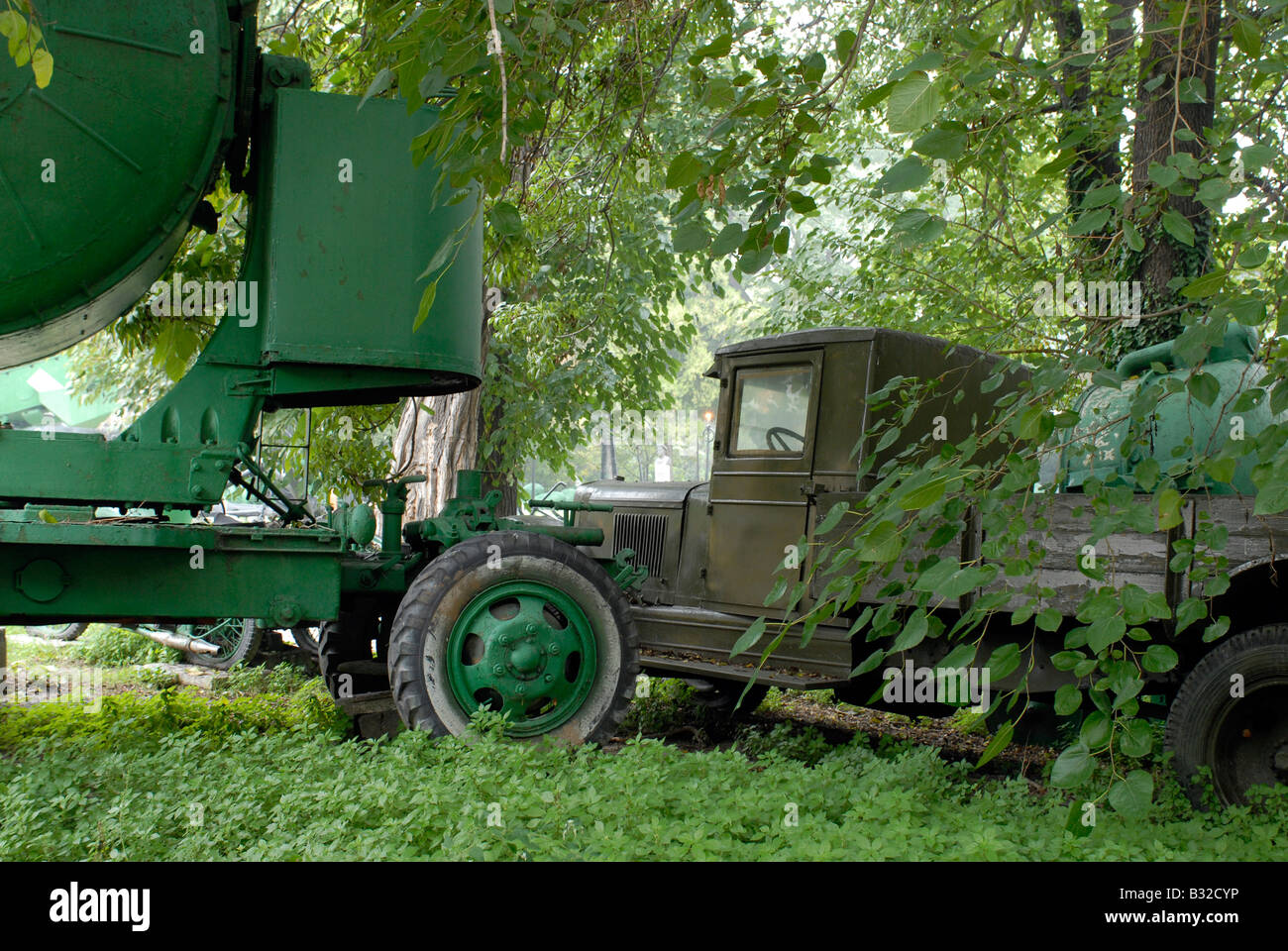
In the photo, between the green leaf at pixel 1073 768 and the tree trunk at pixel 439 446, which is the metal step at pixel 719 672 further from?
the green leaf at pixel 1073 768

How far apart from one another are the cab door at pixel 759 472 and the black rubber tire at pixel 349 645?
2.16 metres

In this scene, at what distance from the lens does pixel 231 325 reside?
4492mm

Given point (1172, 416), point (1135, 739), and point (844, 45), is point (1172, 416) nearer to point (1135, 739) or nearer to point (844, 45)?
point (844, 45)

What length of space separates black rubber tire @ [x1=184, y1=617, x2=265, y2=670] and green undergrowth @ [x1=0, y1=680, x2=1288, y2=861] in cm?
400

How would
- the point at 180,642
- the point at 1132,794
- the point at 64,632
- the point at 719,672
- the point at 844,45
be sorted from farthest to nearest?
the point at 64,632
the point at 180,642
the point at 719,672
the point at 844,45
the point at 1132,794

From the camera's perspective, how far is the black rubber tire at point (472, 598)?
4430mm

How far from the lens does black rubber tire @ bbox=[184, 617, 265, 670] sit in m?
8.64

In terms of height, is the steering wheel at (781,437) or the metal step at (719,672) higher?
the steering wheel at (781,437)

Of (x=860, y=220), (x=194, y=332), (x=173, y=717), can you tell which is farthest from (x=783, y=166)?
(x=860, y=220)

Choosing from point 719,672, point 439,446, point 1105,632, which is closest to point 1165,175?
point 1105,632

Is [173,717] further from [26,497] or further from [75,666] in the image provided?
[75,666]

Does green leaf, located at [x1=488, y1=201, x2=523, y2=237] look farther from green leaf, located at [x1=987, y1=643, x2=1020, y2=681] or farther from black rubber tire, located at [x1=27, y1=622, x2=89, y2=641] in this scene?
black rubber tire, located at [x1=27, y1=622, x2=89, y2=641]

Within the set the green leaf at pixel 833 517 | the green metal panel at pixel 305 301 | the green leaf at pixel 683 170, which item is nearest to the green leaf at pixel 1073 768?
the green leaf at pixel 833 517

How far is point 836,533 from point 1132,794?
3570 mm
